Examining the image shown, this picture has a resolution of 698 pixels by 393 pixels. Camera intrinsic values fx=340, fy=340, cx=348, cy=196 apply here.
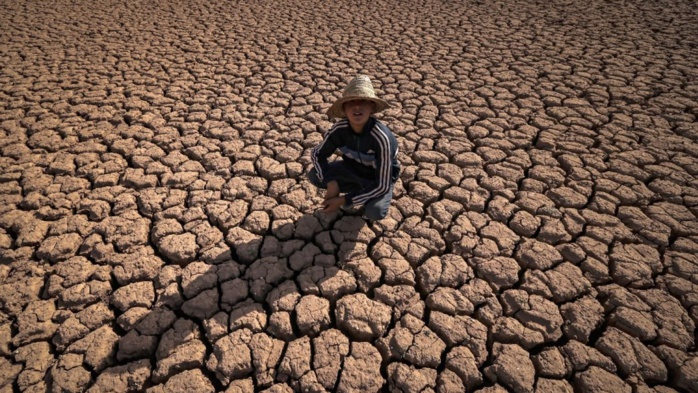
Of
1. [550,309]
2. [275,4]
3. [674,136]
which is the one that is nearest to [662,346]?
[550,309]

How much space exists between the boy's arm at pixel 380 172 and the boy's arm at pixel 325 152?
0.22 metres

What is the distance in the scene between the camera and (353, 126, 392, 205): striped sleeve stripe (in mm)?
1793

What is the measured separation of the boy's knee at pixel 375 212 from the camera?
197 cm

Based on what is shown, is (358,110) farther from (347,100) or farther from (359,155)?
(359,155)

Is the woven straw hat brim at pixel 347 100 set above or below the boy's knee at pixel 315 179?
above

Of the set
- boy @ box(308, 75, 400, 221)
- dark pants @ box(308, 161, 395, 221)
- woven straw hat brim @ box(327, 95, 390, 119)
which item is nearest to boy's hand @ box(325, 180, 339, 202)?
boy @ box(308, 75, 400, 221)

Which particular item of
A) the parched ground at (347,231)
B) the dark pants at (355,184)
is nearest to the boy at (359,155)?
the dark pants at (355,184)

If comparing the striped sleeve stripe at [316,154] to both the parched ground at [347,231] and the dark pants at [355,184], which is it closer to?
the dark pants at [355,184]

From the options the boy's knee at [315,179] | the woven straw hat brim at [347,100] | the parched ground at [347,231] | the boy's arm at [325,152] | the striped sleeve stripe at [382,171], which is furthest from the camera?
the boy's knee at [315,179]

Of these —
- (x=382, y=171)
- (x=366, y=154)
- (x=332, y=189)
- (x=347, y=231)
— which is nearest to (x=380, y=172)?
(x=382, y=171)

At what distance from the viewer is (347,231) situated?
6.73ft

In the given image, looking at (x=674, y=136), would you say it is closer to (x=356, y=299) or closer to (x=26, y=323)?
(x=356, y=299)

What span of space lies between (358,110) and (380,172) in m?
0.35

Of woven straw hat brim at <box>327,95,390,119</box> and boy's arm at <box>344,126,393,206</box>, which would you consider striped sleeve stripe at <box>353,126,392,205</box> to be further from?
woven straw hat brim at <box>327,95,390,119</box>
